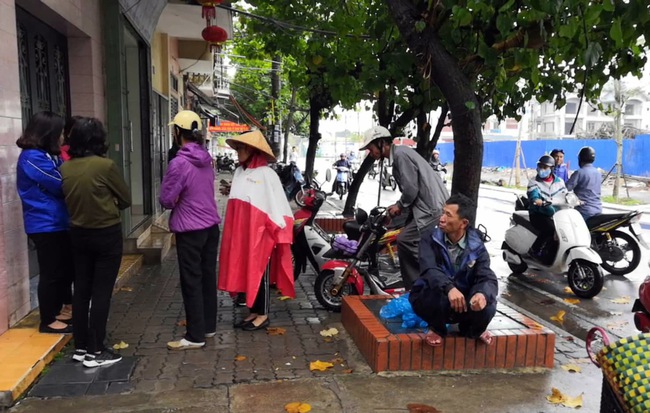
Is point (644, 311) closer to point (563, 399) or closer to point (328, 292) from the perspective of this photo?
point (563, 399)

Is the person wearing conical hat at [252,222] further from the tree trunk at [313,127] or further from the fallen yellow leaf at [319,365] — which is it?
the tree trunk at [313,127]

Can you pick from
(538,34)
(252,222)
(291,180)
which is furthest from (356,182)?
(538,34)

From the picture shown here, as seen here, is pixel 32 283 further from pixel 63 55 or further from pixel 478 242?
pixel 478 242

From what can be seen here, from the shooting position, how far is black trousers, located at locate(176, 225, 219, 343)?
416cm

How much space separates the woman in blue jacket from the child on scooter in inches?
209

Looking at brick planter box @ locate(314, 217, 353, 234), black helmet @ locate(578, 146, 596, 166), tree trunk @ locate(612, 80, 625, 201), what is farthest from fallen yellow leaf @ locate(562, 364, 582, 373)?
tree trunk @ locate(612, 80, 625, 201)

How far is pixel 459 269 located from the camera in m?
3.67

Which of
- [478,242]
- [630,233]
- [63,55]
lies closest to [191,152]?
[478,242]

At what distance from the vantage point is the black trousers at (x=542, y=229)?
678cm

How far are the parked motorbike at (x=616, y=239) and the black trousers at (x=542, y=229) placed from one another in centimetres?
92

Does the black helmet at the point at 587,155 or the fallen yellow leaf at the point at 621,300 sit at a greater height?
the black helmet at the point at 587,155

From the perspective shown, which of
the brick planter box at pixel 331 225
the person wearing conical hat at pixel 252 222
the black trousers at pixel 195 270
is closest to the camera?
the black trousers at pixel 195 270

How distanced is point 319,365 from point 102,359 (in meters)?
1.52

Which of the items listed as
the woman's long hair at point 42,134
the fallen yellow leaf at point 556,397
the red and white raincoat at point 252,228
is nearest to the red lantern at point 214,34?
the red and white raincoat at point 252,228
